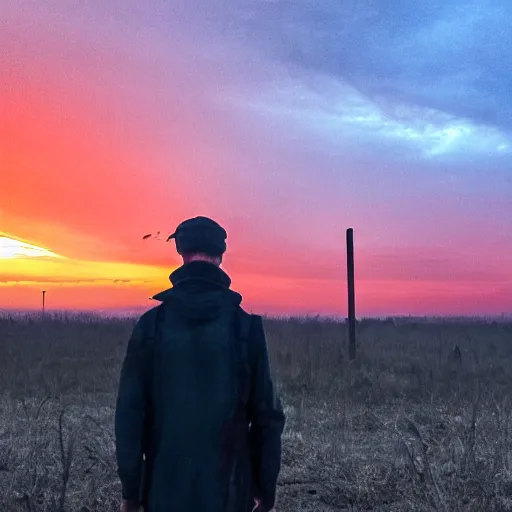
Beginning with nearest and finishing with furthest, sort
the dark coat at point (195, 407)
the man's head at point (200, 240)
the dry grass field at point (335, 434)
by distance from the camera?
the dark coat at point (195, 407) < the man's head at point (200, 240) < the dry grass field at point (335, 434)

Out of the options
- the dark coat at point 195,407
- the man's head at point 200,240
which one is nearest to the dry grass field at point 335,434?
the dark coat at point 195,407

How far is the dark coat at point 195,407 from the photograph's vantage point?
275 centimetres

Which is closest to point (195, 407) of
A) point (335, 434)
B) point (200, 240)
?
point (200, 240)

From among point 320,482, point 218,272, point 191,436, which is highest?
point 218,272

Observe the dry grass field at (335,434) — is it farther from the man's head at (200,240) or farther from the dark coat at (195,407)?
the man's head at (200,240)

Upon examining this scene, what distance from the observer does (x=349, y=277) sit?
18875 millimetres

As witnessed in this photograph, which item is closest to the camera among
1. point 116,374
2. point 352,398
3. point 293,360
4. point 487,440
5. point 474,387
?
point 487,440

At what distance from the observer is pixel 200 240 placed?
112 inches

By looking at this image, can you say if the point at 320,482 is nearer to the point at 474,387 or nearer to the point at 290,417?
the point at 290,417

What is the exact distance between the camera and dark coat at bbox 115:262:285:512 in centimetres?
275

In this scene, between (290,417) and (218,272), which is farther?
(290,417)

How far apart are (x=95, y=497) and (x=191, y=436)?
3.34 meters

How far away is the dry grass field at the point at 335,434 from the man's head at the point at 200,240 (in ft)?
8.24

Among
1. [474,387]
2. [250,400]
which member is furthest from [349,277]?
[250,400]
